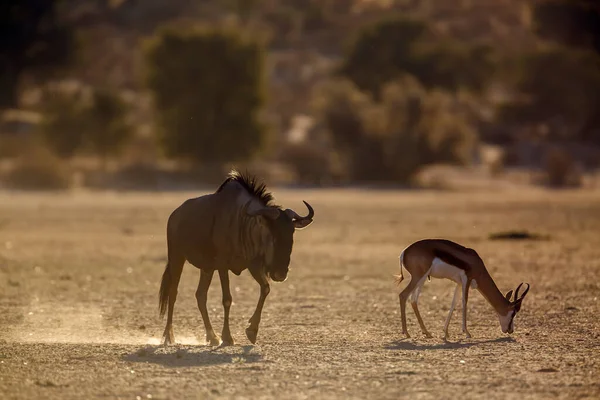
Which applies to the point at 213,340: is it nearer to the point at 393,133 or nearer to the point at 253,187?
the point at 253,187

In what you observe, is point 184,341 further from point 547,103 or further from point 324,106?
point 547,103

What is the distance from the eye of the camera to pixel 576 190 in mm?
50938

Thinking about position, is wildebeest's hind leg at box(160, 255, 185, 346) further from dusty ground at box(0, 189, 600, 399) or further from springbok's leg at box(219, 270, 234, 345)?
springbok's leg at box(219, 270, 234, 345)

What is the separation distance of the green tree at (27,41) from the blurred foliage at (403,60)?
2049cm

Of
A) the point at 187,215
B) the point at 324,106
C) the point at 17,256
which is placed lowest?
the point at 17,256

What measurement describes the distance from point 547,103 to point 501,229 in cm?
4845

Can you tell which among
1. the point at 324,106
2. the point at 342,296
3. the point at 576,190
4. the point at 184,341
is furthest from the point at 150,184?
the point at 184,341

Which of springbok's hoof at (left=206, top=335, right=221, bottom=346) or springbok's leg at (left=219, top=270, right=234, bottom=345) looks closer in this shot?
springbok's leg at (left=219, top=270, right=234, bottom=345)

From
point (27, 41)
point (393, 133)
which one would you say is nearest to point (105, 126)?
point (393, 133)

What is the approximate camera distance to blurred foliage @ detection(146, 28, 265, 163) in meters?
57.2

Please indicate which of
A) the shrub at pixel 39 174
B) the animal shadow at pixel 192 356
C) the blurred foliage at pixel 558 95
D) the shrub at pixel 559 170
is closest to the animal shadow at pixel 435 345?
the animal shadow at pixel 192 356

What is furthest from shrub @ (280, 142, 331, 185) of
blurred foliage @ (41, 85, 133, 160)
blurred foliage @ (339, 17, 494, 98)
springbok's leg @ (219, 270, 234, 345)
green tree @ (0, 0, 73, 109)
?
springbok's leg @ (219, 270, 234, 345)

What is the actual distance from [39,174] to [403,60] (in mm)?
43076

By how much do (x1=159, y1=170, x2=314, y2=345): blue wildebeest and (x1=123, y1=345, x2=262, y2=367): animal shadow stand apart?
1.74 ft
